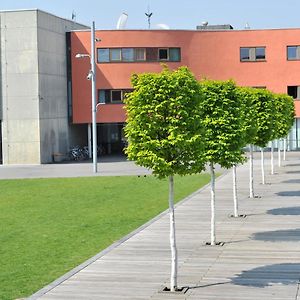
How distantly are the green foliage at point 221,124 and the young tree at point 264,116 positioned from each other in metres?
9.01

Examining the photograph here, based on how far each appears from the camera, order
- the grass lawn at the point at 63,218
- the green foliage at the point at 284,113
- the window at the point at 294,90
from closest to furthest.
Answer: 1. the grass lawn at the point at 63,218
2. the green foliage at the point at 284,113
3. the window at the point at 294,90

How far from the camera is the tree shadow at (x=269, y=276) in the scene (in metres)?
13.5

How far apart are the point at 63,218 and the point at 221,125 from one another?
24.0ft

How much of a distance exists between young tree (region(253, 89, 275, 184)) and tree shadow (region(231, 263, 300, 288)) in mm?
13780

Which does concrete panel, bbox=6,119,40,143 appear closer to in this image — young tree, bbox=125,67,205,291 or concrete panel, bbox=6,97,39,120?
concrete panel, bbox=6,97,39,120

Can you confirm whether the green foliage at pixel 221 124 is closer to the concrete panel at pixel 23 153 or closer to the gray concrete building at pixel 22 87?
the gray concrete building at pixel 22 87

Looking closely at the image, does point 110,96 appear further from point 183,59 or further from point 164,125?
point 164,125

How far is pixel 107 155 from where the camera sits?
63.5m

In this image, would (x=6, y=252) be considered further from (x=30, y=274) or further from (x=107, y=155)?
(x=107, y=155)

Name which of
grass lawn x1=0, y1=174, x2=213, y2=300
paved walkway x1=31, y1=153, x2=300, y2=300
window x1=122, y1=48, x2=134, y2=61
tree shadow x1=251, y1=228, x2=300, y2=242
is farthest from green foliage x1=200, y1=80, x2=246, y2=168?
window x1=122, y1=48, x2=134, y2=61

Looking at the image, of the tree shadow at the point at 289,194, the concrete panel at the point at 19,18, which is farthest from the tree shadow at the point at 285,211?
the concrete panel at the point at 19,18

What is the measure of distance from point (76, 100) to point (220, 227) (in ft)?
124

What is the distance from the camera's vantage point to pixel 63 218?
23.8 meters

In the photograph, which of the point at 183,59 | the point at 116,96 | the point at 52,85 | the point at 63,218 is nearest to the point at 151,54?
the point at 183,59
